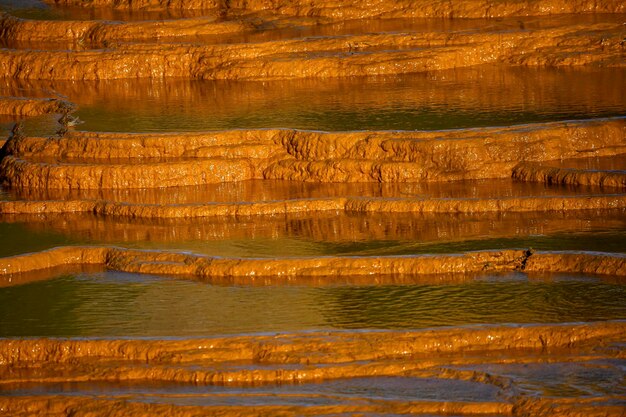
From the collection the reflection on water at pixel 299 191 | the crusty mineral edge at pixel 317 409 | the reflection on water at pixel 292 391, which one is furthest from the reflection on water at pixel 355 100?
the crusty mineral edge at pixel 317 409

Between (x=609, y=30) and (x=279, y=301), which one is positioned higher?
(x=609, y=30)

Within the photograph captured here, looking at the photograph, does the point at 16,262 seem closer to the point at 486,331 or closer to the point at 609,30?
the point at 486,331

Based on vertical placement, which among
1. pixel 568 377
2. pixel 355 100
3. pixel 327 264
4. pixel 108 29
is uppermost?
pixel 108 29

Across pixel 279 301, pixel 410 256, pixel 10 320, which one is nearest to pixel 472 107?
pixel 410 256

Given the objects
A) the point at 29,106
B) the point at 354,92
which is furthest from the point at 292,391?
the point at 29,106

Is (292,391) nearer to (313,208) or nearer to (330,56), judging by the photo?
(313,208)

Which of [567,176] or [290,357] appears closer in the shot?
[290,357]

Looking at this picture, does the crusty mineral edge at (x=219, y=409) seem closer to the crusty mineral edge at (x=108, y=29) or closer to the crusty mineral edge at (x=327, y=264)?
the crusty mineral edge at (x=327, y=264)
